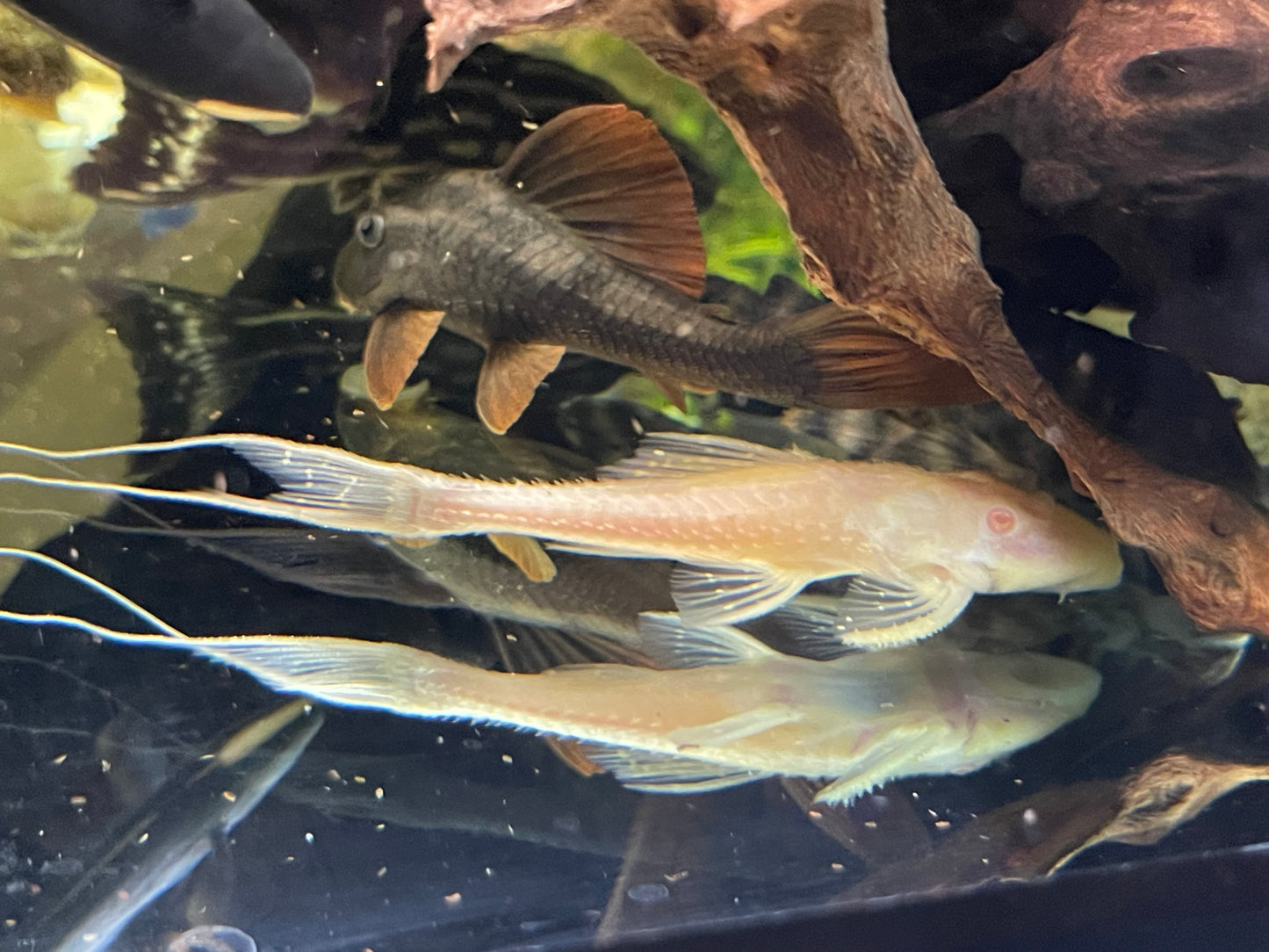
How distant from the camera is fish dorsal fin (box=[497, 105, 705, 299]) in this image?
1.11 metres

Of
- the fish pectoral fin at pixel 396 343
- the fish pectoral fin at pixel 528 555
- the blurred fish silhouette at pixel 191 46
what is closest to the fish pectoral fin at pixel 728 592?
the fish pectoral fin at pixel 528 555

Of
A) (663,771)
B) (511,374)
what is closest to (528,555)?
(511,374)

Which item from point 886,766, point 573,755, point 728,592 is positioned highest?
point 728,592

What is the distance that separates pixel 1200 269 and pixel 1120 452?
9.5 inches

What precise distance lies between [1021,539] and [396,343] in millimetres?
932

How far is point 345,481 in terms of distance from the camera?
115cm

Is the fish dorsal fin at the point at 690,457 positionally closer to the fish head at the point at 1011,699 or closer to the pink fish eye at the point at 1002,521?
the pink fish eye at the point at 1002,521

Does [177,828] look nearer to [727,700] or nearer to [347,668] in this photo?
[347,668]

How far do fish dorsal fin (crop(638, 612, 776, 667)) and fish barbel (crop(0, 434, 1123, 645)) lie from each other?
0.06 meters

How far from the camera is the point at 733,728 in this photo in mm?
1151

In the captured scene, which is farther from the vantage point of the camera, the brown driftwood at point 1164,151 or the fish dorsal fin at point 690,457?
the fish dorsal fin at point 690,457

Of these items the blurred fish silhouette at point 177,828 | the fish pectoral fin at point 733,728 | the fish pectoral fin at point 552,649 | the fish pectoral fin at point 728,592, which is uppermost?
the fish pectoral fin at point 728,592

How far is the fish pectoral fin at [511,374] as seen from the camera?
1229 millimetres

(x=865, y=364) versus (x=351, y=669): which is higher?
(x=865, y=364)
